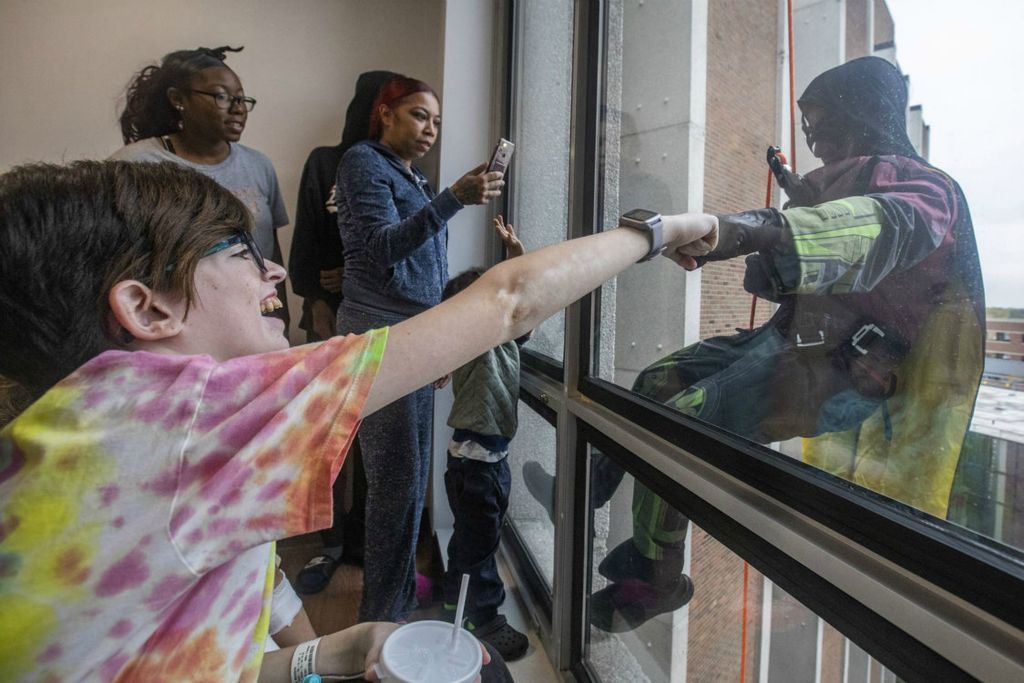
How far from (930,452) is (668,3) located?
47.6 inches

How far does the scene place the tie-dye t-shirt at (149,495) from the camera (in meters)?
0.45

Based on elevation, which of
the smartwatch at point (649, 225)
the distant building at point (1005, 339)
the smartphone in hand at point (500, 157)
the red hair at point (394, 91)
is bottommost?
the distant building at point (1005, 339)

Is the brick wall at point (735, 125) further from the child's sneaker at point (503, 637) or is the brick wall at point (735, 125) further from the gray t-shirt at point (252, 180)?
the gray t-shirt at point (252, 180)

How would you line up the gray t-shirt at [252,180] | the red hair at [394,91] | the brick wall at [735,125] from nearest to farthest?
the brick wall at [735,125] < the red hair at [394,91] < the gray t-shirt at [252,180]

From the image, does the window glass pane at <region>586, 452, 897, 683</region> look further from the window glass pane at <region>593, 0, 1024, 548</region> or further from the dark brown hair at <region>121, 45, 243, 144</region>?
the dark brown hair at <region>121, 45, 243, 144</region>

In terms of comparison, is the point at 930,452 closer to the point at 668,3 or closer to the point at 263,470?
the point at 263,470

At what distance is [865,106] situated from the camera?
30.4 inches

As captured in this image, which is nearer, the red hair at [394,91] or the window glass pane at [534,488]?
the red hair at [394,91]

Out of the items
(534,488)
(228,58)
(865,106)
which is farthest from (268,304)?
(228,58)

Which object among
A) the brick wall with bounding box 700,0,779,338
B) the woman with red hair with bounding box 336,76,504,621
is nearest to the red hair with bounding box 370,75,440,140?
the woman with red hair with bounding box 336,76,504,621

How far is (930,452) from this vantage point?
68 centimetres

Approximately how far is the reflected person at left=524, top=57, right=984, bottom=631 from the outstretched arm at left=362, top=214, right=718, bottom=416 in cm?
29

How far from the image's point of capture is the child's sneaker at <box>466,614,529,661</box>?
57.6 inches

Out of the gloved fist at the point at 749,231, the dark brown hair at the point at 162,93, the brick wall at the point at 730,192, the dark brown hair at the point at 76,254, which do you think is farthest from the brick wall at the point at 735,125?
the dark brown hair at the point at 162,93
